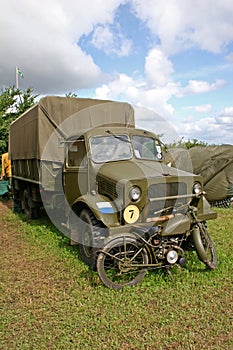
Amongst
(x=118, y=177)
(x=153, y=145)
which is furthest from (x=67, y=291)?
(x=153, y=145)

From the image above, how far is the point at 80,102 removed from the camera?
745 cm

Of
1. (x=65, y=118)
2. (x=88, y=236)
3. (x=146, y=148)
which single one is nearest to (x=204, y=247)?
(x=88, y=236)

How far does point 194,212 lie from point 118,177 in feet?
3.90

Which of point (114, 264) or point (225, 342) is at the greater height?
point (114, 264)

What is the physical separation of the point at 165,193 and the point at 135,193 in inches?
19.1

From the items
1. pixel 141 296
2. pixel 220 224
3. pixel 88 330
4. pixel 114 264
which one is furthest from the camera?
pixel 220 224

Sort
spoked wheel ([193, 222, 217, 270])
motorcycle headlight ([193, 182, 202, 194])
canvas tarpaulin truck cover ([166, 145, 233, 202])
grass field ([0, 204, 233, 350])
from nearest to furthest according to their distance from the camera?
grass field ([0, 204, 233, 350]) → spoked wheel ([193, 222, 217, 270]) → motorcycle headlight ([193, 182, 202, 194]) → canvas tarpaulin truck cover ([166, 145, 233, 202])

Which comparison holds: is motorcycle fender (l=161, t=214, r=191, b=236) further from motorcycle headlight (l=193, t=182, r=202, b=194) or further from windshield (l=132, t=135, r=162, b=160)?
windshield (l=132, t=135, r=162, b=160)

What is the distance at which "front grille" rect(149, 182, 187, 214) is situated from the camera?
4.72m

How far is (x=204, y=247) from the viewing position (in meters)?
4.94

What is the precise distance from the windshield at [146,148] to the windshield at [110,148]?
155mm

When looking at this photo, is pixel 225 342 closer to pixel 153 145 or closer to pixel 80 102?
pixel 153 145

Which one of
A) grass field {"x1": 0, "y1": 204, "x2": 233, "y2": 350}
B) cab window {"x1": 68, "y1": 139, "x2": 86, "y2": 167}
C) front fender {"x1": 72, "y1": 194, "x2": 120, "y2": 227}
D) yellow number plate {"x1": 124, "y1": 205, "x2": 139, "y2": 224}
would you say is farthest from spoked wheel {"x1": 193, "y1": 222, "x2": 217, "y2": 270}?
cab window {"x1": 68, "y1": 139, "x2": 86, "y2": 167}

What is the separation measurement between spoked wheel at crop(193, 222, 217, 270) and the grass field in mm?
160
